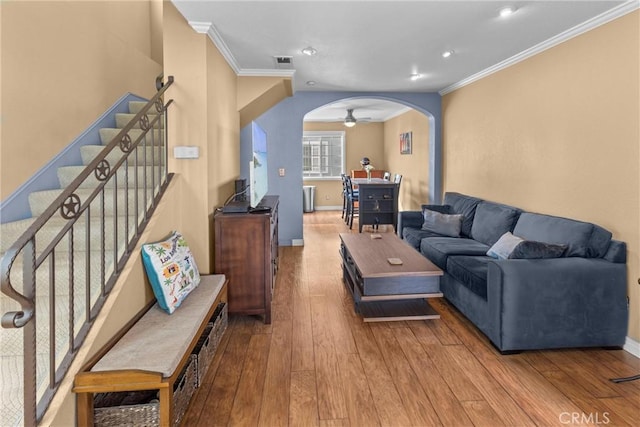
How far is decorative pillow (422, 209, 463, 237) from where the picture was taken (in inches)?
182

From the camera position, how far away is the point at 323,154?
34.9ft

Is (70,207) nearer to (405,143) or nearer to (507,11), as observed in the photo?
(507,11)

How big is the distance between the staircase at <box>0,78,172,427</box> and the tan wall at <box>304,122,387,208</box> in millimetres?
7672

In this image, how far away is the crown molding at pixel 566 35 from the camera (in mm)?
2668

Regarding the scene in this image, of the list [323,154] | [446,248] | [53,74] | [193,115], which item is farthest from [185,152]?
[323,154]

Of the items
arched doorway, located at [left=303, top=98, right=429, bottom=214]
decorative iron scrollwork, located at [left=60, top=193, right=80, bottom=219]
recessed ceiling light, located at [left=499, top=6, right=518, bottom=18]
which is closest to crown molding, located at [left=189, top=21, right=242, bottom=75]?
decorative iron scrollwork, located at [left=60, top=193, right=80, bottom=219]

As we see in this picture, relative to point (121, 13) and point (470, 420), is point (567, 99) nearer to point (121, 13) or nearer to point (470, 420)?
point (470, 420)

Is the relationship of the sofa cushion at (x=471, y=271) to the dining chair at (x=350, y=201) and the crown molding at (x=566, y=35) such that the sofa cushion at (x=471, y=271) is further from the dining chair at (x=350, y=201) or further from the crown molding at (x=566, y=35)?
the dining chair at (x=350, y=201)

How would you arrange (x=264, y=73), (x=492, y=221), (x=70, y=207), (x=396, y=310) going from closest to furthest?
(x=70, y=207)
(x=396, y=310)
(x=492, y=221)
(x=264, y=73)

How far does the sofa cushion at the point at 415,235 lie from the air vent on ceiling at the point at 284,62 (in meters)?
2.51

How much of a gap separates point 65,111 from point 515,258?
12.6 ft

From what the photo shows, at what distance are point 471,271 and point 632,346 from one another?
3.78 feet

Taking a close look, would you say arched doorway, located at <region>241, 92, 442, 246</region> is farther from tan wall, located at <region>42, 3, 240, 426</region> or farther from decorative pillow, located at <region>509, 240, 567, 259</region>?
decorative pillow, located at <region>509, 240, 567, 259</region>

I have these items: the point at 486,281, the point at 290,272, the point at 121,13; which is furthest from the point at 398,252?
the point at 121,13
